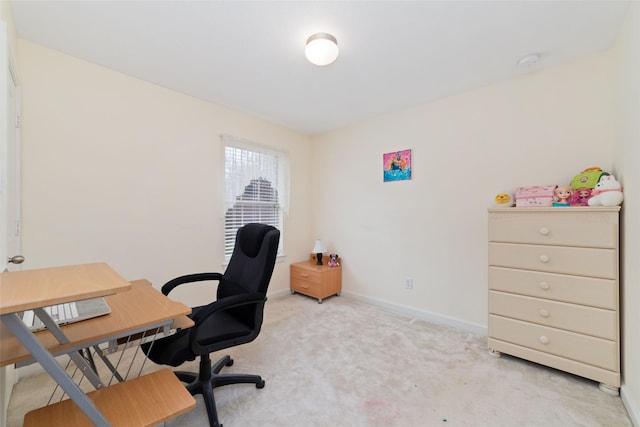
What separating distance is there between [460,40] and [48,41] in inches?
120

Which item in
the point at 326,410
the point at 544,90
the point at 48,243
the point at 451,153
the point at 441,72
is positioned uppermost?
the point at 441,72

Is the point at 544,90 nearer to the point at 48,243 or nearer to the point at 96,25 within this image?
the point at 96,25

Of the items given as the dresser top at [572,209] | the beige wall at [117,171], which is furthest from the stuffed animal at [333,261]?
the dresser top at [572,209]

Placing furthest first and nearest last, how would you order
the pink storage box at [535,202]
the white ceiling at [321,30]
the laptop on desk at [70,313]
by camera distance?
the pink storage box at [535,202] < the white ceiling at [321,30] < the laptop on desk at [70,313]

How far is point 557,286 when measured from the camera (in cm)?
194

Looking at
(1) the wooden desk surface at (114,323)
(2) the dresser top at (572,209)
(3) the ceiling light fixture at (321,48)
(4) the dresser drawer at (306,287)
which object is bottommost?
(4) the dresser drawer at (306,287)

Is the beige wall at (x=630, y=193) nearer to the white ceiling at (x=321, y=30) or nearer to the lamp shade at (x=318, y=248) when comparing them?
the white ceiling at (x=321, y=30)

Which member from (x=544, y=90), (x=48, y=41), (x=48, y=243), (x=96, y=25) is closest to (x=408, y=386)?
(x=544, y=90)

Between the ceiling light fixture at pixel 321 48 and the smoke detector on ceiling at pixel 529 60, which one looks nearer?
the ceiling light fixture at pixel 321 48

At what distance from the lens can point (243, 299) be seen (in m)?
1.55

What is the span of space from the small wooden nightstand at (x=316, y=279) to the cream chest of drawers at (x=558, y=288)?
74.9 inches

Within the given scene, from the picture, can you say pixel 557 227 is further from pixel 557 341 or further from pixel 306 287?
pixel 306 287

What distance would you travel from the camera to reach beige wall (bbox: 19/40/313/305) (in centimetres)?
203

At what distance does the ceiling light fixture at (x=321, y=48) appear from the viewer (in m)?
1.87
